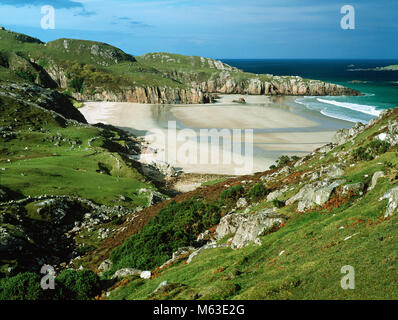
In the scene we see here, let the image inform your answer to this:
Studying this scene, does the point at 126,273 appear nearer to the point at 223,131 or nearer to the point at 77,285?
the point at 77,285

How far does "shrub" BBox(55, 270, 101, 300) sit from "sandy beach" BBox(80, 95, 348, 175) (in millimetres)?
46346

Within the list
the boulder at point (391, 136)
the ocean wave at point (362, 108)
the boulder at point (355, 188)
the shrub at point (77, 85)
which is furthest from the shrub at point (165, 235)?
the shrub at point (77, 85)

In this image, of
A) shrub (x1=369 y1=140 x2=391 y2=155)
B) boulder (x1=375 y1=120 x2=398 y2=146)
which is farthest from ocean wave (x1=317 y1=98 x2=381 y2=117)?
shrub (x1=369 y1=140 x2=391 y2=155)

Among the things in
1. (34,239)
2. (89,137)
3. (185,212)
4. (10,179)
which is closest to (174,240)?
(185,212)

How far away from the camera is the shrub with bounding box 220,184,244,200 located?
37.7 meters

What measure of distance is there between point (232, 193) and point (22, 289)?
24.3 meters

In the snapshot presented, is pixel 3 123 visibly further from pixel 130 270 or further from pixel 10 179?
pixel 130 270

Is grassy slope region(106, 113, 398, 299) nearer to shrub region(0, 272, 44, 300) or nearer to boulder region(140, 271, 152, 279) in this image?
boulder region(140, 271, 152, 279)

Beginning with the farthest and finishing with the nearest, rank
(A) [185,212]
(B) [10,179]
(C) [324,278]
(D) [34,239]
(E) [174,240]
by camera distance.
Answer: (B) [10,179] < (A) [185,212] < (D) [34,239] < (E) [174,240] < (C) [324,278]

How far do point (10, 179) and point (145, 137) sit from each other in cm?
5563

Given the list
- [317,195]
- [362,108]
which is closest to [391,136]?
[317,195]

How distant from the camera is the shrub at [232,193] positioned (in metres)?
37.7

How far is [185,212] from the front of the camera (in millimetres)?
34938

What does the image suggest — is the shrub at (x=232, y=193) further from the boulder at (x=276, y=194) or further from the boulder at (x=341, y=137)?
the boulder at (x=341, y=137)
